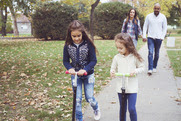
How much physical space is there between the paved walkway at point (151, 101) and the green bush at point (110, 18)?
16319 mm

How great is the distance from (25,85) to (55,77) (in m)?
1.11

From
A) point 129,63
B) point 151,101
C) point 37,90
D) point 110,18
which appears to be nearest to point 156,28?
Result: point 151,101

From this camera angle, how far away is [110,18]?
2253 centimetres

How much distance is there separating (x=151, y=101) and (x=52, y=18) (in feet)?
58.6

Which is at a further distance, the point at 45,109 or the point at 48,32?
the point at 48,32

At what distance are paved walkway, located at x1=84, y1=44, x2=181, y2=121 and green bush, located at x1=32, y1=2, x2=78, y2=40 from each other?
1573 cm

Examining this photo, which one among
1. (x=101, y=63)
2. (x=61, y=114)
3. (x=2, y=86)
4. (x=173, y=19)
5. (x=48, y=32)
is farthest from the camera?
(x=173, y=19)

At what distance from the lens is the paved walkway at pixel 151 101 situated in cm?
389

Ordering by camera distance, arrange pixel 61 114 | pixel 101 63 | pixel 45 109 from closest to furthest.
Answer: pixel 61 114 → pixel 45 109 → pixel 101 63

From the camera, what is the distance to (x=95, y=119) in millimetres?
3771

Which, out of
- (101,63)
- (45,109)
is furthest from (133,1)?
(45,109)

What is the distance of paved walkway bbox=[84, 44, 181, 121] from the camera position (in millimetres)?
3893

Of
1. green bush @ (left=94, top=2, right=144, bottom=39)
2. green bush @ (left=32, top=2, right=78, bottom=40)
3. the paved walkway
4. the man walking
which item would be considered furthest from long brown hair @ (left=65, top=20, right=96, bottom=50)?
green bush @ (left=94, top=2, right=144, bottom=39)

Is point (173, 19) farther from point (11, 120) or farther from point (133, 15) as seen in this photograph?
point (11, 120)
